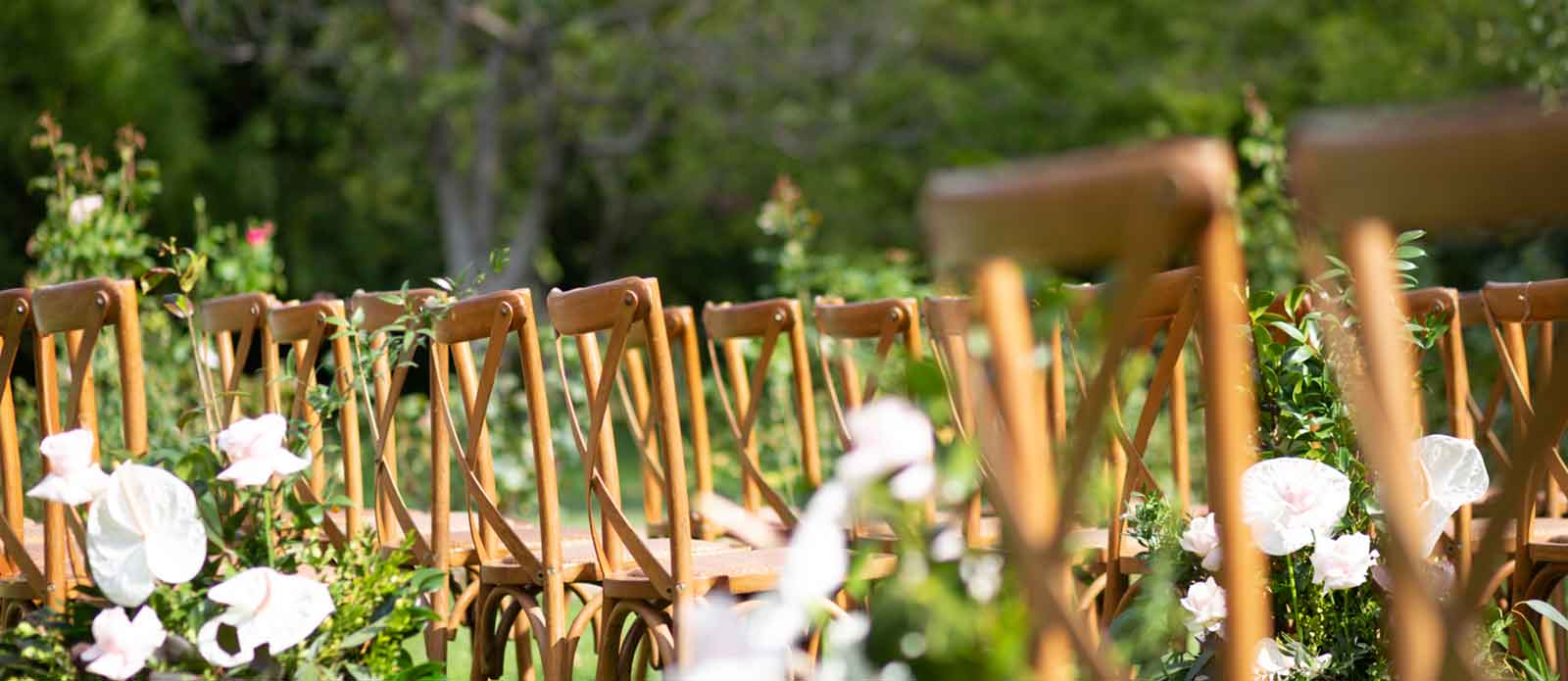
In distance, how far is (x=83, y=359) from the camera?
2420 millimetres

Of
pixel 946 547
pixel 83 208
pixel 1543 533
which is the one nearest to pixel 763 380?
pixel 1543 533

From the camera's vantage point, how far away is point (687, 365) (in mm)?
3758

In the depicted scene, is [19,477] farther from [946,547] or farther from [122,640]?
[946,547]

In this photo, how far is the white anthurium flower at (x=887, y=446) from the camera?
0.95m

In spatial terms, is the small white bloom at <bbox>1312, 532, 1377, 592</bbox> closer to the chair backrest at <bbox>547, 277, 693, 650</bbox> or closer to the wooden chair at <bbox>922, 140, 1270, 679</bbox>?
the chair backrest at <bbox>547, 277, 693, 650</bbox>

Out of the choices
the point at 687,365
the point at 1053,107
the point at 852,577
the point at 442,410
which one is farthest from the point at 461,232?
the point at 852,577

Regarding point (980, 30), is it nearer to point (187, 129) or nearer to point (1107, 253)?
point (187, 129)

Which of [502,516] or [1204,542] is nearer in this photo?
[1204,542]

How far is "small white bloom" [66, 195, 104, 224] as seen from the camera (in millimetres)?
4984

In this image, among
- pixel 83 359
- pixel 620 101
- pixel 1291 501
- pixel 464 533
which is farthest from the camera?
pixel 620 101

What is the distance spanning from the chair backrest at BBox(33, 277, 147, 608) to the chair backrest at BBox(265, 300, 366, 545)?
25 cm

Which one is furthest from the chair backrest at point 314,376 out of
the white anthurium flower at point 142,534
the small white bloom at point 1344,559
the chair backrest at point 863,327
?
the small white bloom at point 1344,559

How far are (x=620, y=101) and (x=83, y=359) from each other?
11.7 meters

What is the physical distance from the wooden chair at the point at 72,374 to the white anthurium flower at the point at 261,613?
1.93ft
